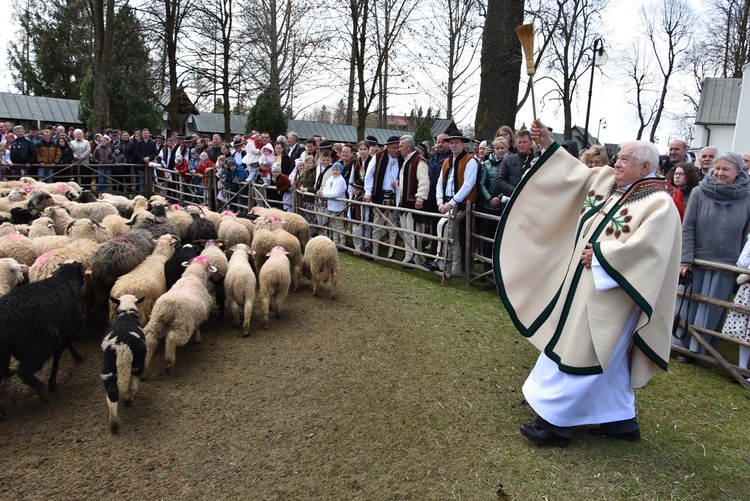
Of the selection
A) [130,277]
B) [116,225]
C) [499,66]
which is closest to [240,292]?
[130,277]

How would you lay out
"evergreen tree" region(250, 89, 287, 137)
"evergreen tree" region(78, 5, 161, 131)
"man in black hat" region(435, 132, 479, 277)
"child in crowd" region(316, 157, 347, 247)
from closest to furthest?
"man in black hat" region(435, 132, 479, 277) → "child in crowd" region(316, 157, 347, 247) → "evergreen tree" region(78, 5, 161, 131) → "evergreen tree" region(250, 89, 287, 137)

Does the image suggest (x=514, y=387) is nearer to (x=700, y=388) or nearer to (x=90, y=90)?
(x=700, y=388)

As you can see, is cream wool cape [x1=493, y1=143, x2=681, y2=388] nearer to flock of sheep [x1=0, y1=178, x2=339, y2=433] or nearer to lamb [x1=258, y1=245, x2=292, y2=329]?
lamb [x1=258, y1=245, x2=292, y2=329]

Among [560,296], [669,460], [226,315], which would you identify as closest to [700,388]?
[669,460]

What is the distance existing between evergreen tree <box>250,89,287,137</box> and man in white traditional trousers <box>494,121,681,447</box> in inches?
909

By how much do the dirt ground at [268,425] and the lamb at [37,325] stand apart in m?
0.36

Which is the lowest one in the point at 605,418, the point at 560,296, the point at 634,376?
the point at 605,418

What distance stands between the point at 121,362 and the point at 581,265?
11.7ft

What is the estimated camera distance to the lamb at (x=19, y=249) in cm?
573

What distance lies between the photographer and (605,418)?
3.64 meters

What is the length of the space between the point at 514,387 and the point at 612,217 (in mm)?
1882

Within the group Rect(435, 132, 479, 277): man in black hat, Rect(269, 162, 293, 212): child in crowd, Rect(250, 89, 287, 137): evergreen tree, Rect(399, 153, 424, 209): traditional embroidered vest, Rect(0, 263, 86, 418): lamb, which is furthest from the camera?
Rect(250, 89, 287, 137): evergreen tree

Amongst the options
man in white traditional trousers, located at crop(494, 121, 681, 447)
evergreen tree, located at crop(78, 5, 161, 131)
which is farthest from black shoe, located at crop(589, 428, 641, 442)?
evergreen tree, located at crop(78, 5, 161, 131)

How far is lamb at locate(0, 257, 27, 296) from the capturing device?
495 centimetres
